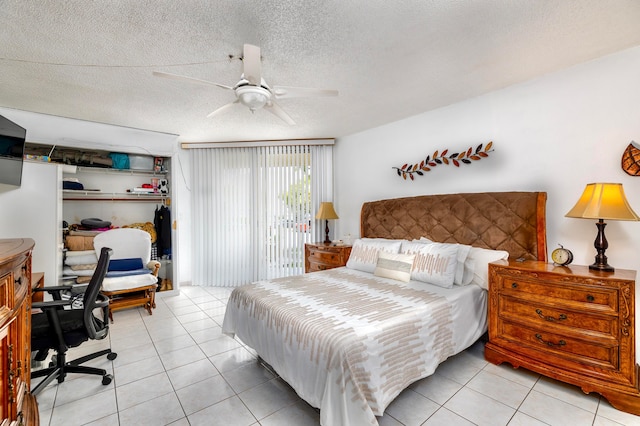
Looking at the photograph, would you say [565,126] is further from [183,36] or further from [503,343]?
[183,36]

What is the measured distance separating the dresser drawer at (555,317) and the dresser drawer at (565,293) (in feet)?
0.15

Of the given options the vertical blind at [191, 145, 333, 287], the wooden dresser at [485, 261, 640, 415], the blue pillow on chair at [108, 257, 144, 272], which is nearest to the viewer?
the wooden dresser at [485, 261, 640, 415]

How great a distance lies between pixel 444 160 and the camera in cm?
341

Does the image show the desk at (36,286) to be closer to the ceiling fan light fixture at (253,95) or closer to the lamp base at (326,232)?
the ceiling fan light fixture at (253,95)

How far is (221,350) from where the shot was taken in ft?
9.14

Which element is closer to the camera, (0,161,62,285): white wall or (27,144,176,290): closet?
(0,161,62,285): white wall

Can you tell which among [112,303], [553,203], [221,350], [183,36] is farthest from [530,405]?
[112,303]

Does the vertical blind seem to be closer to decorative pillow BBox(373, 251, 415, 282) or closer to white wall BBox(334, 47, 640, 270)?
white wall BBox(334, 47, 640, 270)

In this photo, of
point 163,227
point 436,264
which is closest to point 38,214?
point 163,227

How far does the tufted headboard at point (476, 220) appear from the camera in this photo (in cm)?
265

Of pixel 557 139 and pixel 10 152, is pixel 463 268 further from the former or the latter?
pixel 10 152

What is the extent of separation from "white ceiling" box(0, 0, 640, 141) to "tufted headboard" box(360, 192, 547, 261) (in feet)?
3.91

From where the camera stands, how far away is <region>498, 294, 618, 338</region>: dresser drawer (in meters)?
1.94

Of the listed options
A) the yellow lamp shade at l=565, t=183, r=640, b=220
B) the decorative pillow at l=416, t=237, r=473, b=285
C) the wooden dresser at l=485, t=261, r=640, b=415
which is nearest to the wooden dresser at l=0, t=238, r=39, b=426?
the decorative pillow at l=416, t=237, r=473, b=285
